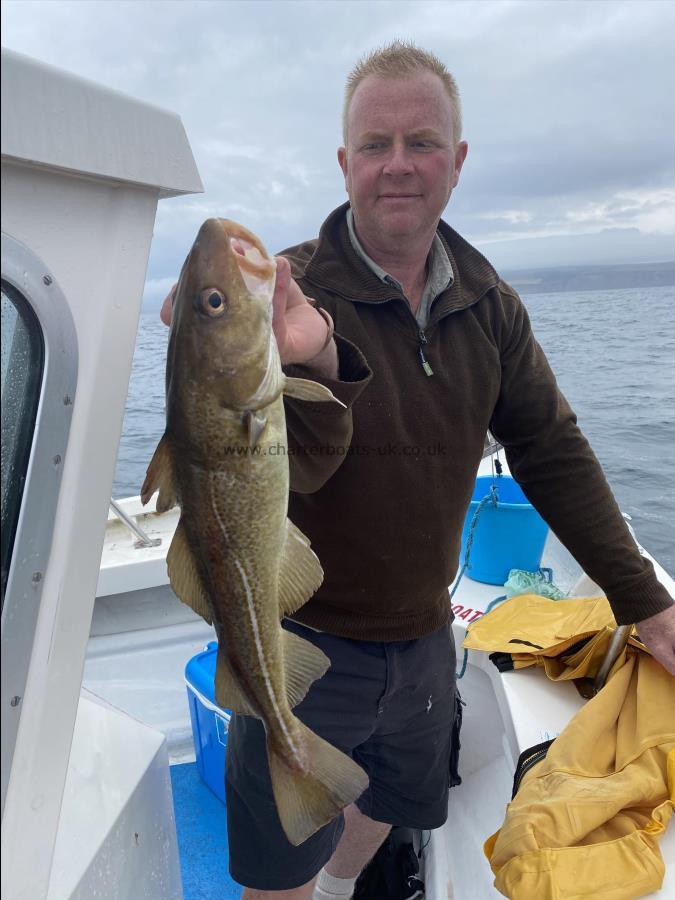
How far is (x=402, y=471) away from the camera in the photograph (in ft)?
6.95

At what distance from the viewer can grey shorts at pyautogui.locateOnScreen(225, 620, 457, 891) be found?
2.10 m

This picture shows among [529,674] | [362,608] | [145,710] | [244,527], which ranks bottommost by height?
[145,710]

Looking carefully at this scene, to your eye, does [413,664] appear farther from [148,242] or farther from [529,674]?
[148,242]

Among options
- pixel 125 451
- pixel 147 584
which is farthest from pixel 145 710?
pixel 125 451

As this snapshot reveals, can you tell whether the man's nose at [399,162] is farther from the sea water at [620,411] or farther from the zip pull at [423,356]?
the sea water at [620,411]

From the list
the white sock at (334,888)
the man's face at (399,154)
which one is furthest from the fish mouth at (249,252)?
the white sock at (334,888)

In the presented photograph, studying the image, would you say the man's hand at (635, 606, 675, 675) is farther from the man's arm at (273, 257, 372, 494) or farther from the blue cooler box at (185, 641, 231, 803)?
the blue cooler box at (185, 641, 231, 803)

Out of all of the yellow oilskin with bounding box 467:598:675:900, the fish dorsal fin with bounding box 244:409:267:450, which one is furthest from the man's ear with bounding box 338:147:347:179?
the yellow oilskin with bounding box 467:598:675:900

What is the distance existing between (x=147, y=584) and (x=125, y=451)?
26.5 ft

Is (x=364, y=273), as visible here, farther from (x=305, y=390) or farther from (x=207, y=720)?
(x=207, y=720)

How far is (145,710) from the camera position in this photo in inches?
163

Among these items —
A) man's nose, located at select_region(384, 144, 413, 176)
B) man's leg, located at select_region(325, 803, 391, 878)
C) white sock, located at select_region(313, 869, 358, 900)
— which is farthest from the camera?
white sock, located at select_region(313, 869, 358, 900)

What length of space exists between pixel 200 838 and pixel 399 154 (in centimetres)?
320

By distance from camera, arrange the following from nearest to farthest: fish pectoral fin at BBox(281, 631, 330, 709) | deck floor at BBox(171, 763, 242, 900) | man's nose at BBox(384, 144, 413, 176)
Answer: fish pectoral fin at BBox(281, 631, 330, 709) < man's nose at BBox(384, 144, 413, 176) < deck floor at BBox(171, 763, 242, 900)
